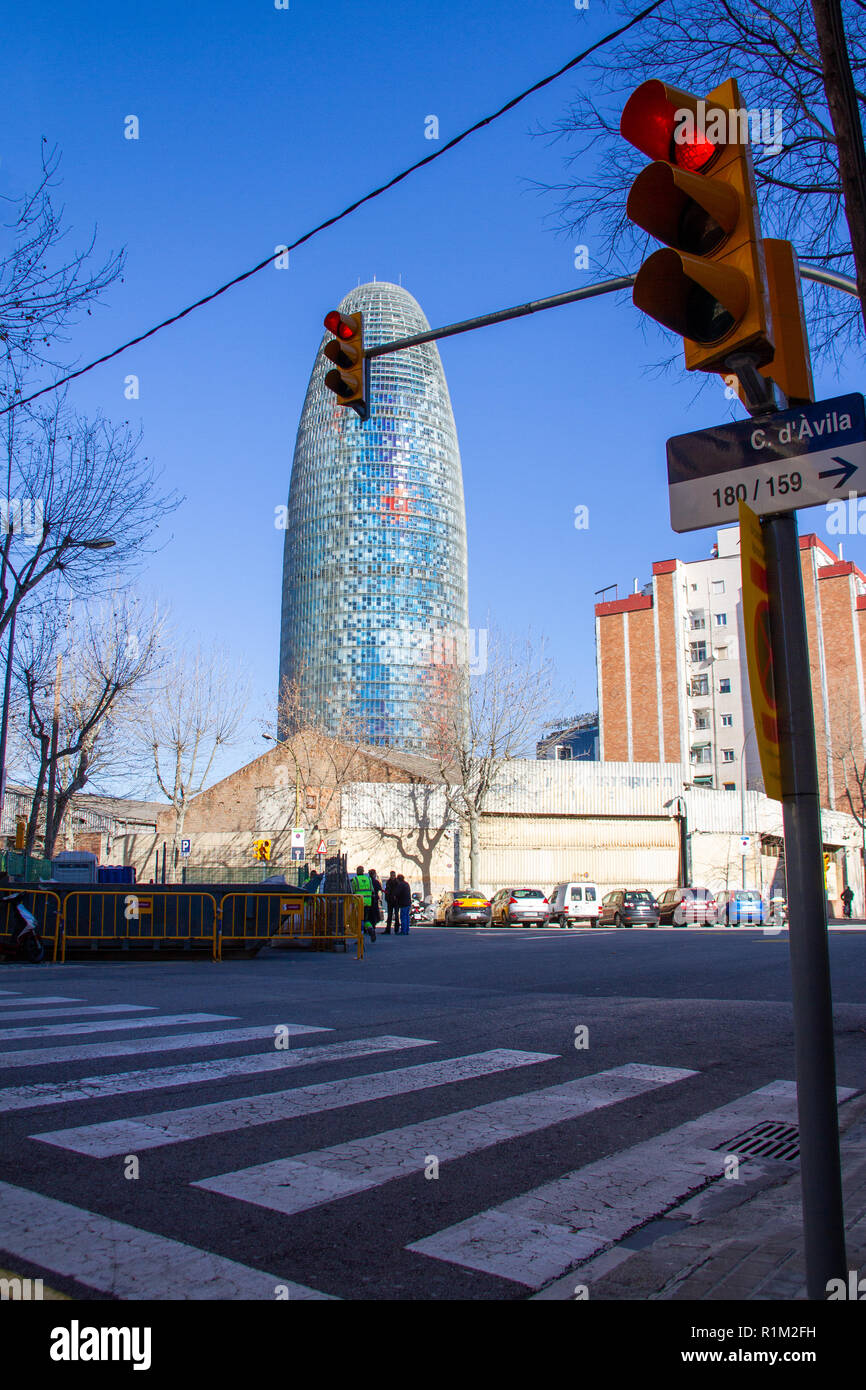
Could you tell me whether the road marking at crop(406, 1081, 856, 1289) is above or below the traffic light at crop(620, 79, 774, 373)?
below

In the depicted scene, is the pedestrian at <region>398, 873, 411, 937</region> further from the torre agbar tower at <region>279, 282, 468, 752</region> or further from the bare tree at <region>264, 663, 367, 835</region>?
the torre agbar tower at <region>279, 282, 468, 752</region>

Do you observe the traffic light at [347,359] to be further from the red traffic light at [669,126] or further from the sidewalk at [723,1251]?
the sidewalk at [723,1251]

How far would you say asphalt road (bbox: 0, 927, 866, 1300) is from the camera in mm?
3324

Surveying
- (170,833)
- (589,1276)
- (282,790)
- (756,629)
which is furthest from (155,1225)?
(170,833)

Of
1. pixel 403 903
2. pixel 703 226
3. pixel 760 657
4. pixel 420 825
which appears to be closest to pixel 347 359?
pixel 703 226

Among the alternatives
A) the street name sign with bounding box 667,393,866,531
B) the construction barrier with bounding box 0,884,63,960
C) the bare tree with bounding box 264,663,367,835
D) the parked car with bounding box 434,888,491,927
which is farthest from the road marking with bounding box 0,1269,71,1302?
the bare tree with bounding box 264,663,367,835

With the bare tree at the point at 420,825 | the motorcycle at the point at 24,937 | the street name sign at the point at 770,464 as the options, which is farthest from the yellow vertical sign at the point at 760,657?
the bare tree at the point at 420,825

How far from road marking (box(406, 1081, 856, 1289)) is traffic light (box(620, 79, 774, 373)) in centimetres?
295

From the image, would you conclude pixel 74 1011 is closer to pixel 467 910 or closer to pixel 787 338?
pixel 787 338

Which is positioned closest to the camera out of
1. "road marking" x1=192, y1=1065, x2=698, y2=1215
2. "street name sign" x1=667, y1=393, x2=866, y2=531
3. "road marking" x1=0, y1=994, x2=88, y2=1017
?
"street name sign" x1=667, y1=393, x2=866, y2=531

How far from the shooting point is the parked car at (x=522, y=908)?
3747cm

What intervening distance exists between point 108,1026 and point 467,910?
101 feet

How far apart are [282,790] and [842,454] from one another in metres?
46.9

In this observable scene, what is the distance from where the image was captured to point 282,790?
159 ft
